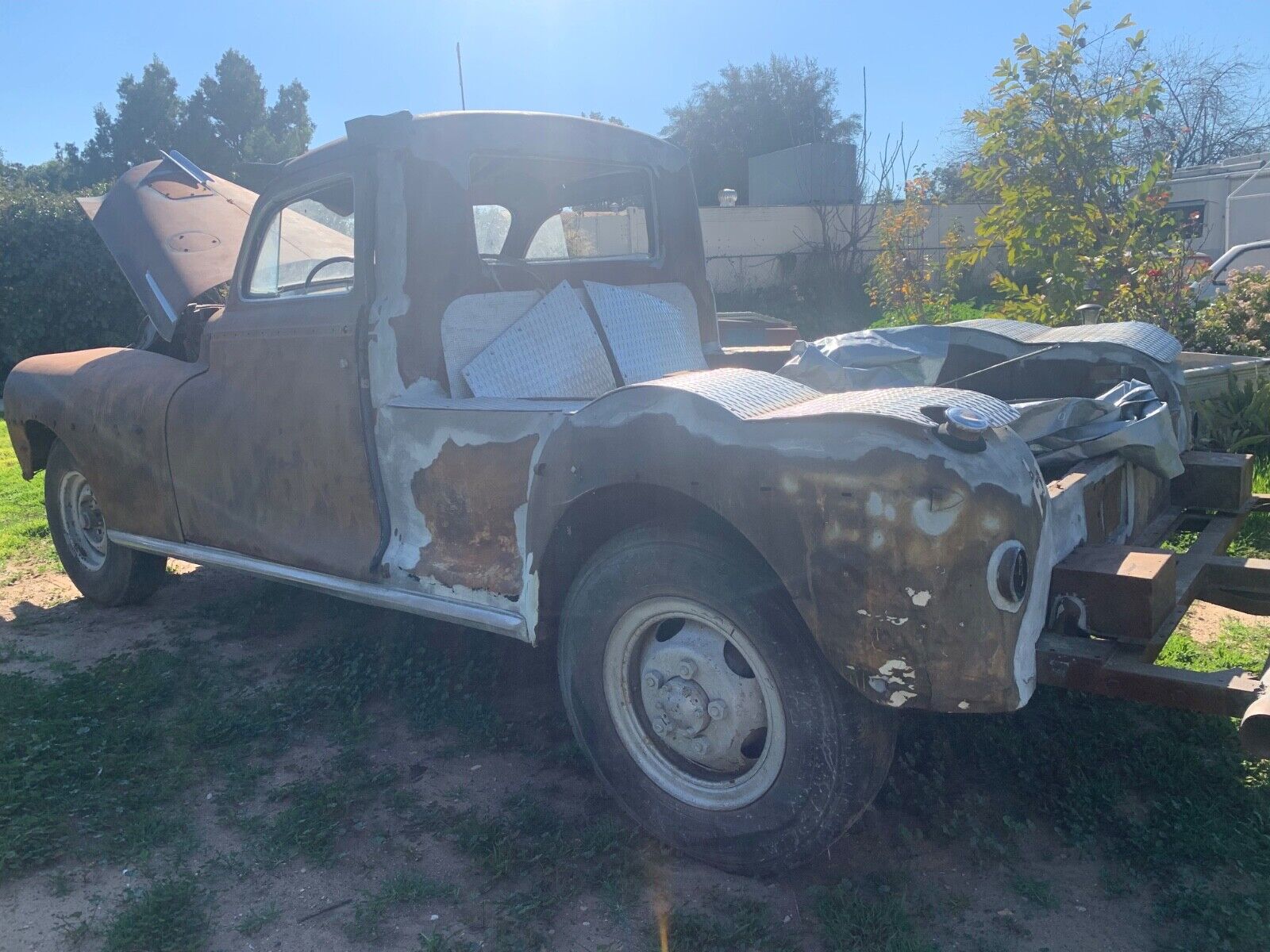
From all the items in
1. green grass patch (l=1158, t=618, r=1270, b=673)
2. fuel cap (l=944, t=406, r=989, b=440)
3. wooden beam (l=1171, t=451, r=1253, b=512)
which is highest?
fuel cap (l=944, t=406, r=989, b=440)

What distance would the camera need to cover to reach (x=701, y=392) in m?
2.61

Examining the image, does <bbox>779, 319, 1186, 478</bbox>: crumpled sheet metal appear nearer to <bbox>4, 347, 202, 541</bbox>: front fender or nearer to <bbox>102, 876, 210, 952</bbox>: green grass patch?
<bbox>102, 876, 210, 952</bbox>: green grass patch

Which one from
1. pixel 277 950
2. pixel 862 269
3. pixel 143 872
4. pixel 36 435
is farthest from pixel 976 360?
pixel 862 269

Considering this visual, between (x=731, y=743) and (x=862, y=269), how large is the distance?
1922 centimetres

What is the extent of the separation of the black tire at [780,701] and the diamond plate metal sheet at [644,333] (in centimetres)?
125

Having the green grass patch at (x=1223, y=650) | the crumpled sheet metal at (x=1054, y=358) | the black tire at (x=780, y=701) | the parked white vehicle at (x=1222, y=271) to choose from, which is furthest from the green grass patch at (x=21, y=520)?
the parked white vehicle at (x=1222, y=271)

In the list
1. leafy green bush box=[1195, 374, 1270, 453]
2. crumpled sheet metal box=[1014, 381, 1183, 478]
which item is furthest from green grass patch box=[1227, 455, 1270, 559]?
crumpled sheet metal box=[1014, 381, 1183, 478]

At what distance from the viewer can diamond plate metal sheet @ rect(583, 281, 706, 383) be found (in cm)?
400

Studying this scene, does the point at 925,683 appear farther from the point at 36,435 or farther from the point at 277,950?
the point at 36,435

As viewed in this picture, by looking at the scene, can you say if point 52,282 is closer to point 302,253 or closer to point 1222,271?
point 302,253

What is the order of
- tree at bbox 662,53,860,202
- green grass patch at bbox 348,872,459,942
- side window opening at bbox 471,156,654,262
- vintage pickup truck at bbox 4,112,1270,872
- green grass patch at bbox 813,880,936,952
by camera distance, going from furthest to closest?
tree at bbox 662,53,860,202, side window opening at bbox 471,156,654,262, green grass patch at bbox 348,872,459,942, green grass patch at bbox 813,880,936,952, vintage pickup truck at bbox 4,112,1270,872

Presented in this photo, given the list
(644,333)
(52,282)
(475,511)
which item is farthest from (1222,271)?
(52,282)

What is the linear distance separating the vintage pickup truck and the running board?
0.01m

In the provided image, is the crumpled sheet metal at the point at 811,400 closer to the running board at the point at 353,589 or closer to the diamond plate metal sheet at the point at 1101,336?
the running board at the point at 353,589
